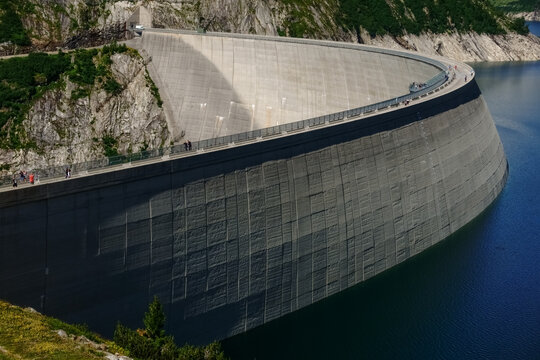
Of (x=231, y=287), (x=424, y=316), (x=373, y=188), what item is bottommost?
(x=424, y=316)

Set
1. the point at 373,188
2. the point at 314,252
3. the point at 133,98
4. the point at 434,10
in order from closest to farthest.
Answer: the point at 314,252
the point at 373,188
the point at 133,98
the point at 434,10

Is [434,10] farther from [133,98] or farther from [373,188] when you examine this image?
[373,188]

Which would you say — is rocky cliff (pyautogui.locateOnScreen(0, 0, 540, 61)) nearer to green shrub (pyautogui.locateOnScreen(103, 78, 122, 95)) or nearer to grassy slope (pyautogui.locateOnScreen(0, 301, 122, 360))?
green shrub (pyautogui.locateOnScreen(103, 78, 122, 95))

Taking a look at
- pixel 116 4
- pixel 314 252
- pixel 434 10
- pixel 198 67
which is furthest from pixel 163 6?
pixel 434 10

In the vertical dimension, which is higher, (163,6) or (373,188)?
(163,6)

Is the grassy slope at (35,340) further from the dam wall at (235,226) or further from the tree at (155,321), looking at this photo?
the dam wall at (235,226)

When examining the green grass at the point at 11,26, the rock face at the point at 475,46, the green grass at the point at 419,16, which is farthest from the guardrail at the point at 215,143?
the rock face at the point at 475,46

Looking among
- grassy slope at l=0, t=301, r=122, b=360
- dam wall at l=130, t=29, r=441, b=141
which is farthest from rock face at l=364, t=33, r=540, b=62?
grassy slope at l=0, t=301, r=122, b=360
